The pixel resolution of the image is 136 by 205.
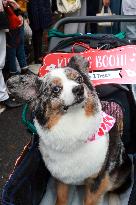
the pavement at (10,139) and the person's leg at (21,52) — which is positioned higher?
the person's leg at (21,52)

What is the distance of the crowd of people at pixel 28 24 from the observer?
3971 mm

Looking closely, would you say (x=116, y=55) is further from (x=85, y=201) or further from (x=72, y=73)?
(x=85, y=201)

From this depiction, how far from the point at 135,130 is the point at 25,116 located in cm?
69

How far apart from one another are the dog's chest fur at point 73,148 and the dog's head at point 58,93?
1.0 inches

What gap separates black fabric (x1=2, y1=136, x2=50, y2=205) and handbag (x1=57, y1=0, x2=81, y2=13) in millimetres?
2907

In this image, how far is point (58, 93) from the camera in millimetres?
1918

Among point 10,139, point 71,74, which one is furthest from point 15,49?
point 71,74

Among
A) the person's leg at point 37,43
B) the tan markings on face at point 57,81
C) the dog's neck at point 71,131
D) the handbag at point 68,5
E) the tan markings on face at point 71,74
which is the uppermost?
the tan markings on face at point 71,74

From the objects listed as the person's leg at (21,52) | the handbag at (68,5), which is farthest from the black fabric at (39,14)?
the person's leg at (21,52)

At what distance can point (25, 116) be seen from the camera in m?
2.28

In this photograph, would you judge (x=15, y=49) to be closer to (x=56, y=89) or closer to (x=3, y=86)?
(x=3, y=86)

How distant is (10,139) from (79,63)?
1.81 meters

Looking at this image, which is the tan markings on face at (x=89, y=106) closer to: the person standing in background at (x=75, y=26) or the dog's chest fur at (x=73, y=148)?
the dog's chest fur at (x=73, y=148)

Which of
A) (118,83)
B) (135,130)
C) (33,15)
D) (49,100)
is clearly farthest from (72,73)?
(33,15)
